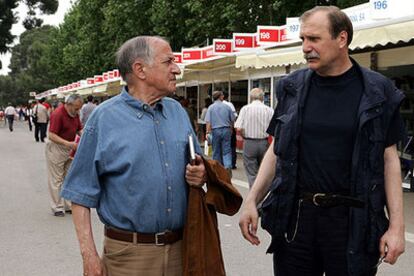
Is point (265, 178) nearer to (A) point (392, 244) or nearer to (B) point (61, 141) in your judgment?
(A) point (392, 244)

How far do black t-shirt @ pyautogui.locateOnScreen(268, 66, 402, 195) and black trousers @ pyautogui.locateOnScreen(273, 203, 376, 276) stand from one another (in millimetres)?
108

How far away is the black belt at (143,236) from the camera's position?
2.77 meters

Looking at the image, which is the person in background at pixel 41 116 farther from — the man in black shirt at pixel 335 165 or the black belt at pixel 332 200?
the black belt at pixel 332 200

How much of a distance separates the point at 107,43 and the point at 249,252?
38.1 metres

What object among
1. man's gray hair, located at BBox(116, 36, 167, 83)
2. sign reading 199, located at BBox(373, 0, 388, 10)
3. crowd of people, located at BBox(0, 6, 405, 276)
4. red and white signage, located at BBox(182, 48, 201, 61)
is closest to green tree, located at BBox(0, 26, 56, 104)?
red and white signage, located at BBox(182, 48, 201, 61)

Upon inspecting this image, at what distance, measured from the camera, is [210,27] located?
25.6 m

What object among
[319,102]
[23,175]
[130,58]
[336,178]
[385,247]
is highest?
[130,58]

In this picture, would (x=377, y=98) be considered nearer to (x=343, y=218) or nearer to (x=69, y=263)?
(x=343, y=218)

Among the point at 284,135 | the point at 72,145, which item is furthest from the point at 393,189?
the point at 72,145

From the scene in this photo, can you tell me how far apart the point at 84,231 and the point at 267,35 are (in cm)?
1247

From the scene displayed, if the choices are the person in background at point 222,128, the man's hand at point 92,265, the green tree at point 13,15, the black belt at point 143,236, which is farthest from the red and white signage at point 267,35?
the green tree at point 13,15

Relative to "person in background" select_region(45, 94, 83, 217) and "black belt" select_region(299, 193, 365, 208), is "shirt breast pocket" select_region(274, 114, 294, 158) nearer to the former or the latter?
"black belt" select_region(299, 193, 365, 208)

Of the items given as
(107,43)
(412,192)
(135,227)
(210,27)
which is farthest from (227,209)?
(107,43)

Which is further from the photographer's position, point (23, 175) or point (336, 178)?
point (23, 175)
